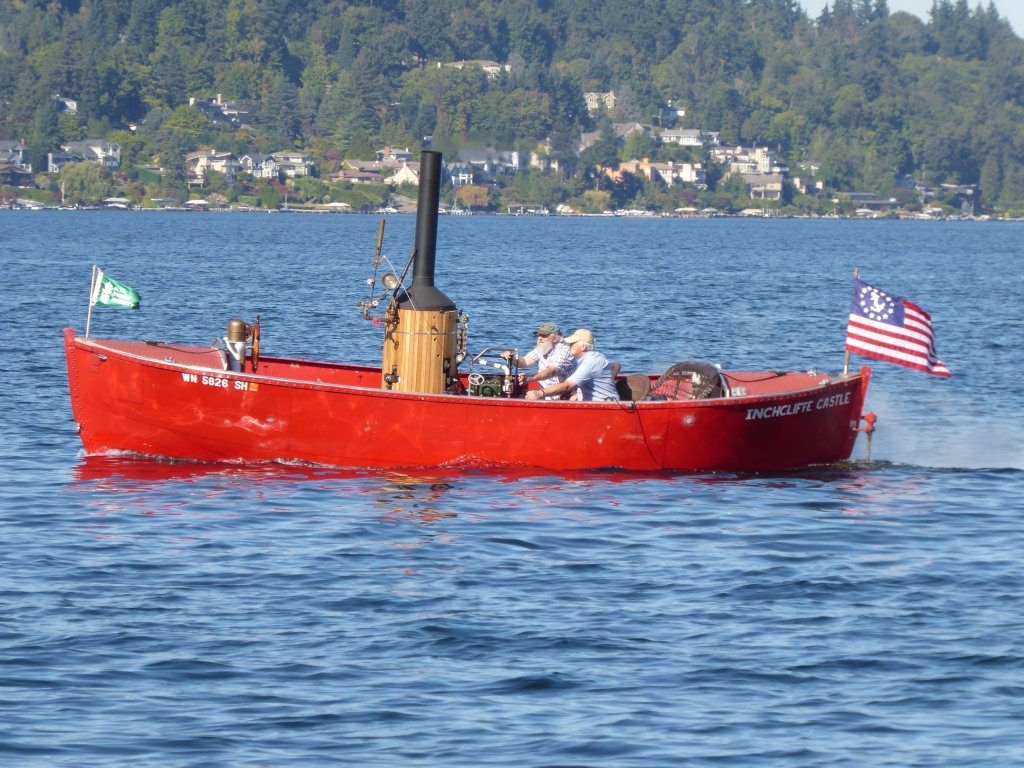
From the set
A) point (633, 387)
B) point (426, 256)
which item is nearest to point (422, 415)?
point (426, 256)

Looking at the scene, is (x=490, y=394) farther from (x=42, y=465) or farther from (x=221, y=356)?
(x=42, y=465)

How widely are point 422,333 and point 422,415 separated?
1026mm

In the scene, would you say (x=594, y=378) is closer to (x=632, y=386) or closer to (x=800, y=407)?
(x=632, y=386)

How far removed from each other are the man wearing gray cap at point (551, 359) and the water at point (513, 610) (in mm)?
941

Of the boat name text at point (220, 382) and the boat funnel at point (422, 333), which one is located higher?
the boat funnel at point (422, 333)

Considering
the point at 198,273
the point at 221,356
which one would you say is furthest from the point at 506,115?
the point at 221,356

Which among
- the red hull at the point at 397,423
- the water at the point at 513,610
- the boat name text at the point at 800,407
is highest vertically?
the boat name text at the point at 800,407

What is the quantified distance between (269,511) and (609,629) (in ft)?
18.6

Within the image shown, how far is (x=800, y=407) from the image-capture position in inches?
840

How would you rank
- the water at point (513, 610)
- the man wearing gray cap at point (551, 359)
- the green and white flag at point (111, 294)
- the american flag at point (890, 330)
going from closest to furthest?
the water at point (513, 610) → the man wearing gray cap at point (551, 359) → the american flag at point (890, 330) → the green and white flag at point (111, 294)

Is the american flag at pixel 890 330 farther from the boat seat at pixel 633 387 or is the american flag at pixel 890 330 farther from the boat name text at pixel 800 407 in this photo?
the boat seat at pixel 633 387

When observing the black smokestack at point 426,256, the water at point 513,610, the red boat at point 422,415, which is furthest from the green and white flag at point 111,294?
the black smokestack at point 426,256

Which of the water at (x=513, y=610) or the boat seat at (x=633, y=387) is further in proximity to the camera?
the boat seat at (x=633, y=387)

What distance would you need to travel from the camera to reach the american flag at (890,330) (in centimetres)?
2178
